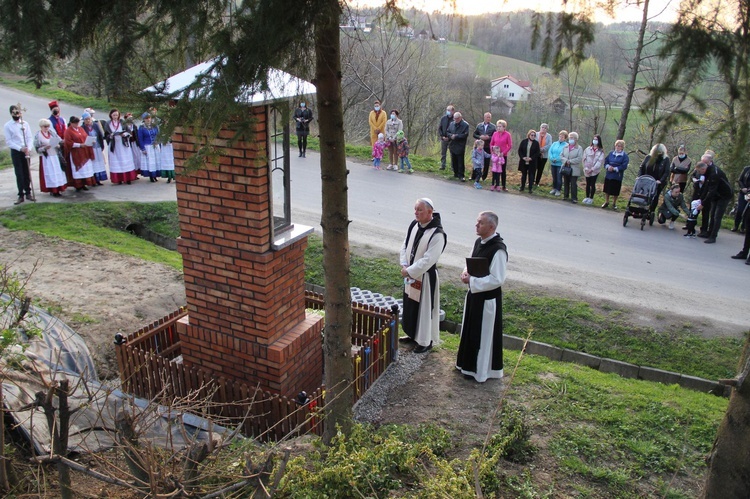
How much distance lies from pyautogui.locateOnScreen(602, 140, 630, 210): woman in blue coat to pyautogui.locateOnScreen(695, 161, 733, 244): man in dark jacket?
5.95 feet

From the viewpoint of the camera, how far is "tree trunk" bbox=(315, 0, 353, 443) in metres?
4.26

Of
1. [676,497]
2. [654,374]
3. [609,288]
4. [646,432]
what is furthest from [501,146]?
[676,497]

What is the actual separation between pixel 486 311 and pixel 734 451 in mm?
3552

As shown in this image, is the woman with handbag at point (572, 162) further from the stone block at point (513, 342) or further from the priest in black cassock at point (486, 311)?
the priest in black cassock at point (486, 311)

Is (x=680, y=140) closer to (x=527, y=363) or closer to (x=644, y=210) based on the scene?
(x=644, y=210)

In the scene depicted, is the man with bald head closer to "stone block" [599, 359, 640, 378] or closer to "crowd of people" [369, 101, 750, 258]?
"stone block" [599, 359, 640, 378]

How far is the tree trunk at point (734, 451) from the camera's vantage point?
349 cm

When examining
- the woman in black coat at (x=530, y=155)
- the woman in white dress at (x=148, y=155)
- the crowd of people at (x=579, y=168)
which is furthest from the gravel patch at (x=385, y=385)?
the woman in white dress at (x=148, y=155)

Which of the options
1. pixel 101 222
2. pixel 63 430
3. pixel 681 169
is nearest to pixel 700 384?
pixel 681 169

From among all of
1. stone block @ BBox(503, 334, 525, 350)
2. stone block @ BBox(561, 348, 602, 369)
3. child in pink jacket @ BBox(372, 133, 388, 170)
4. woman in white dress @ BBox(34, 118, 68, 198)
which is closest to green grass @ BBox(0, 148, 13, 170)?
woman in white dress @ BBox(34, 118, 68, 198)

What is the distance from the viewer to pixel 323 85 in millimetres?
4398

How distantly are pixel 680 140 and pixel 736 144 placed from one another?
17668mm

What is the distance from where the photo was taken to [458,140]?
16391 millimetres

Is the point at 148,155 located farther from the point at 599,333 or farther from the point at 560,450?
the point at 560,450
